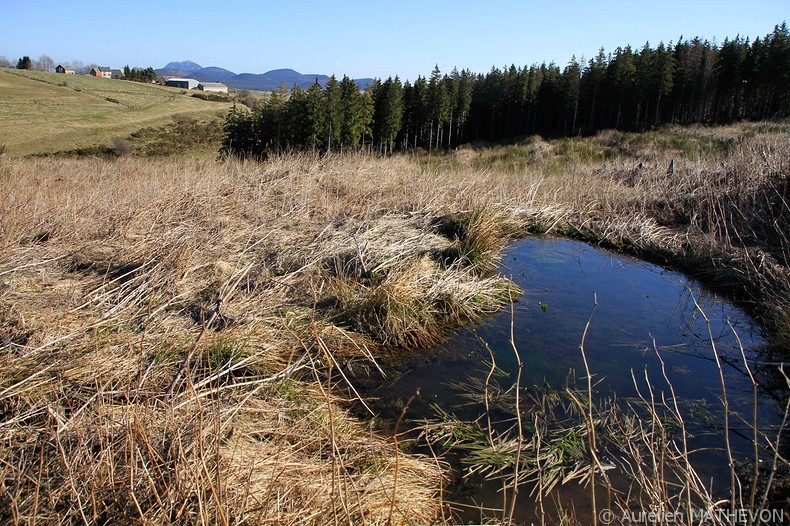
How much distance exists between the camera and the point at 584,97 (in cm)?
4144

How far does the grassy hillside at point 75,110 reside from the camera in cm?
3666

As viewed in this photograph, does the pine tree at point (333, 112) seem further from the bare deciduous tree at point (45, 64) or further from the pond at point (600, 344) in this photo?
the bare deciduous tree at point (45, 64)

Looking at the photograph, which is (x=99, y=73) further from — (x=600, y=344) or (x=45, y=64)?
(x=600, y=344)

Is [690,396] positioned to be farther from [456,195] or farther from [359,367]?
[456,195]

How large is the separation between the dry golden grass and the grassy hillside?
28.4 metres

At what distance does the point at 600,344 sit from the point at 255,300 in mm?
3594

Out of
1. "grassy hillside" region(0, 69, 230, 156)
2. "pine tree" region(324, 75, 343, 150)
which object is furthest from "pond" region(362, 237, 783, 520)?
"grassy hillside" region(0, 69, 230, 156)

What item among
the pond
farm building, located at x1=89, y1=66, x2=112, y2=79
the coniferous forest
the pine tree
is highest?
farm building, located at x1=89, y1=66, x2=112, y2=79

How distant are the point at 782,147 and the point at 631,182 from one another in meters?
2.98

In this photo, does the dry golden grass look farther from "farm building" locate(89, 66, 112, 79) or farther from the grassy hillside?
"farm building" locate(89, 66, 112, 79)

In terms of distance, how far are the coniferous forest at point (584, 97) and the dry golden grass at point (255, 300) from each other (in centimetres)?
2104

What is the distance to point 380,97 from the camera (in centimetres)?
3603

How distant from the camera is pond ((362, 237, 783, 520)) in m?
4.01

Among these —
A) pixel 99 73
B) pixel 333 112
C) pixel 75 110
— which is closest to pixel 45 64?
pixel 99 73
